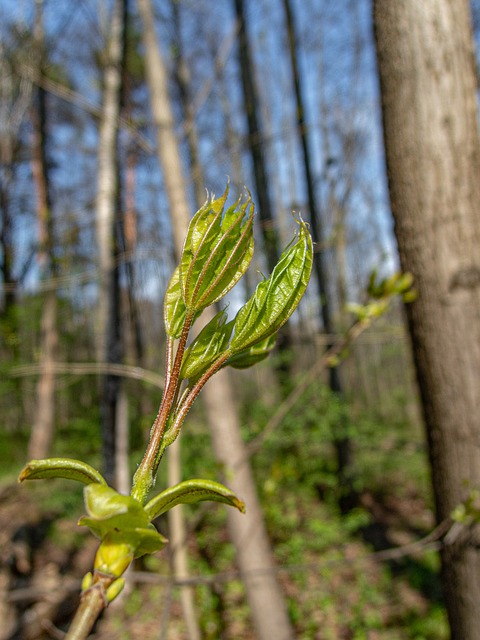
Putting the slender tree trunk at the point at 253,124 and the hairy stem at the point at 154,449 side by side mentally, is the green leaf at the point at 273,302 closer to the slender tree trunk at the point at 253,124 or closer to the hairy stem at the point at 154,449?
the hairy stem at the point at 154,449

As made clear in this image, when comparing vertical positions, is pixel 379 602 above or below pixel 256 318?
below

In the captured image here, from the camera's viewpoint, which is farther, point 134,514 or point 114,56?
point 114,56

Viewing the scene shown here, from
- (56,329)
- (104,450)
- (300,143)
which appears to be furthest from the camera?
(56,329)

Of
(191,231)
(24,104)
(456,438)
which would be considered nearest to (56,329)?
(24,104)

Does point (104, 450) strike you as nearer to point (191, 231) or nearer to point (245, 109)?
point (191, 231)

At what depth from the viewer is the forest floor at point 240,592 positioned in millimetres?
4211

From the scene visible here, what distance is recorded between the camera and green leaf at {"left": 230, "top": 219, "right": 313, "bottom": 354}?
37 centimetres

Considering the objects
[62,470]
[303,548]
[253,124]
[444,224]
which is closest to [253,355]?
[62,470]

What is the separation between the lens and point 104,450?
4.35m

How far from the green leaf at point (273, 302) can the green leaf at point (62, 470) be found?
0.13 metres

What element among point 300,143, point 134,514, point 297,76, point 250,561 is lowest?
point 250,561

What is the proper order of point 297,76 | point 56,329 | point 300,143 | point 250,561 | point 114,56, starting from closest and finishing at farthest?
point 250,561 → point 114,56 → point 297,76 → point 300,143 → point 56,329

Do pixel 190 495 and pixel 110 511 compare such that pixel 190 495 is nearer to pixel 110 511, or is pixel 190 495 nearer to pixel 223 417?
pixel 110 511

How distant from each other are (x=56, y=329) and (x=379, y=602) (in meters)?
6.21
